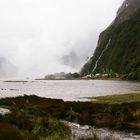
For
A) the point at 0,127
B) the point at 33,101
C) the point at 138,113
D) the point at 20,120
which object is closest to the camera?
the point at 0,127

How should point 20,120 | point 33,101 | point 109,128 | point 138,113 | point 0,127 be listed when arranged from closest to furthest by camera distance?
1. point 0,127
2. point 20,120
3. point 109,128
4. point 138,113
5. point 33,101

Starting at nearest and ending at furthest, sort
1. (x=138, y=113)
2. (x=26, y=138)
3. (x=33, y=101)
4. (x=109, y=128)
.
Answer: (x=26, y=138) < (x=109, y=128) < (x=138, y=113) < (x=33, y=101)

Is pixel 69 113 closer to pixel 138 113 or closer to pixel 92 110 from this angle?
pixel 92 110

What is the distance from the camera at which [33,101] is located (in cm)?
6888

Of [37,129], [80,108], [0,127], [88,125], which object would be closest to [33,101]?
[80,108]

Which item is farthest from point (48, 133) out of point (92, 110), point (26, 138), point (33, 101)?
point (33, 101)

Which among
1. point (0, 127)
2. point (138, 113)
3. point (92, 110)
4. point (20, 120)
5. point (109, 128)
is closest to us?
point (0, 127)

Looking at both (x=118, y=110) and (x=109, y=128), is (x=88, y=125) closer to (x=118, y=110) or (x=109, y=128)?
(x=109, y=128)

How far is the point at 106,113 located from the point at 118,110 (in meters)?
1.64

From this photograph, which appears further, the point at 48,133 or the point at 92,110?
the point at 92,110

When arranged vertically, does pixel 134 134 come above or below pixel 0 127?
below

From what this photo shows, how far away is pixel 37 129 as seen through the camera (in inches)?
1233

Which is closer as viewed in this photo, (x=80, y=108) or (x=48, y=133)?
(x=48, y=133)

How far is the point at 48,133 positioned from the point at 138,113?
19352 mm
